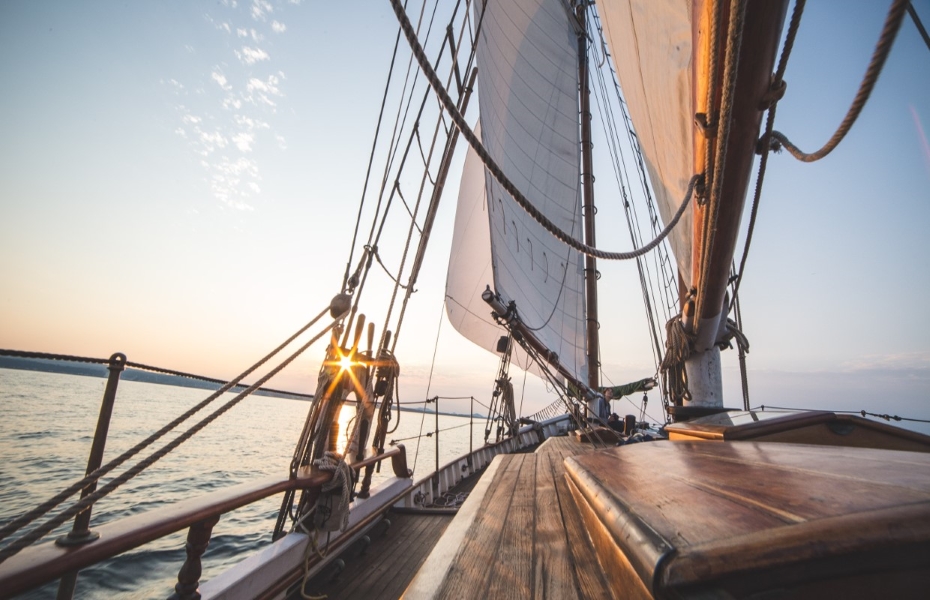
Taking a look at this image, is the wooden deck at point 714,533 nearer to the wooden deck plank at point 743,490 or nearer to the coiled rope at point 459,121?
the wooden deck plank at point 743,490

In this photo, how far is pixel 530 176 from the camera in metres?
9.31

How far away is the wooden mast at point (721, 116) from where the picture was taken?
119cm

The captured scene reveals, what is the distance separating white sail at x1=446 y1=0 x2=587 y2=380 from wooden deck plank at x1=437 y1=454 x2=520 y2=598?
228 inches

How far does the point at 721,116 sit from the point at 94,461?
2500 millimetres

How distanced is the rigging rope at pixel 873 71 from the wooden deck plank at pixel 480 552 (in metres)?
1.62

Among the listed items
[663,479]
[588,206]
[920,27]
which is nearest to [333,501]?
[663,479]

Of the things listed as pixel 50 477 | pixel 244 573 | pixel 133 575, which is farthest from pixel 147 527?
pixel 50 477

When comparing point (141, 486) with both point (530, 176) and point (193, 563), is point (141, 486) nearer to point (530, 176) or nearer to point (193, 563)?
point (193, 563)

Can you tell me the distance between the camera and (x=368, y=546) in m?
2.85

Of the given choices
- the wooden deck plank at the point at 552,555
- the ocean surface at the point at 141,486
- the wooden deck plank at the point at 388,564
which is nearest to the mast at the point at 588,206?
the ocean surface at the point at 141,486

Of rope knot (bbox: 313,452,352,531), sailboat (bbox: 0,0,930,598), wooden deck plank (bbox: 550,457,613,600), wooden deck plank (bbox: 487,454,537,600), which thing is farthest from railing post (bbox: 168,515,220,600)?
wooden deck plank (bbox: 550,457,613,600)

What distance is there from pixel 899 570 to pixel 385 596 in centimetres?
239

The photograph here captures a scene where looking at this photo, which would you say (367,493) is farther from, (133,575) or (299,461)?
(133,575)

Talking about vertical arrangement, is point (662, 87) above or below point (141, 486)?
above
